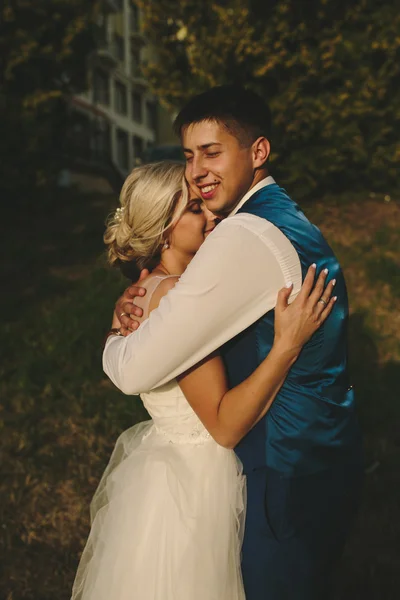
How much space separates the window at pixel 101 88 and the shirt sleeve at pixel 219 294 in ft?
102

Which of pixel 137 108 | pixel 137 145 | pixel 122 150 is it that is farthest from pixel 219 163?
pixel 137 108

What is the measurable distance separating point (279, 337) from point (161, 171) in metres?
0.99

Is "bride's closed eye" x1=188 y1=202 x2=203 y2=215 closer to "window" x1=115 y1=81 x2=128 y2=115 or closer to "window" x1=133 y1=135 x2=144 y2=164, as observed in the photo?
"window" x1=115 y1=81 x2=128 y2=115

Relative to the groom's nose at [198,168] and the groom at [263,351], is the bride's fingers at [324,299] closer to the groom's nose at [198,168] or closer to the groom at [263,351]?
the groom at [263,351]

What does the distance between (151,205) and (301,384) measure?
1010mm

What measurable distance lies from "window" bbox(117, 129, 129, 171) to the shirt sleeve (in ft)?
116

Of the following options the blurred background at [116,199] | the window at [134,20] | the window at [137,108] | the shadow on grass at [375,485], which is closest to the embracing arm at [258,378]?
the shadow on grass at [375,485]

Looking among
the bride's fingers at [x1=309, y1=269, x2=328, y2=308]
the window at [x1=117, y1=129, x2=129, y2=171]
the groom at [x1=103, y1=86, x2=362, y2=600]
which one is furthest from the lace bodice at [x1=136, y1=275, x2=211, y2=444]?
the window at [x1=117, y1=129, x2=129, y2=171]

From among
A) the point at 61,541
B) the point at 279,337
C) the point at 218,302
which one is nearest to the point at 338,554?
the point at 279,337

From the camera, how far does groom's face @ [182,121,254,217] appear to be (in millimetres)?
2385

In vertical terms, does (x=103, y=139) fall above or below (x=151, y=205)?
below

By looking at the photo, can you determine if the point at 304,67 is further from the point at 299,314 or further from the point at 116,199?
the point at 299,314

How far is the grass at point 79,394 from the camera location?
4.53 meters

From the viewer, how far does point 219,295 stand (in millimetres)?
2023
